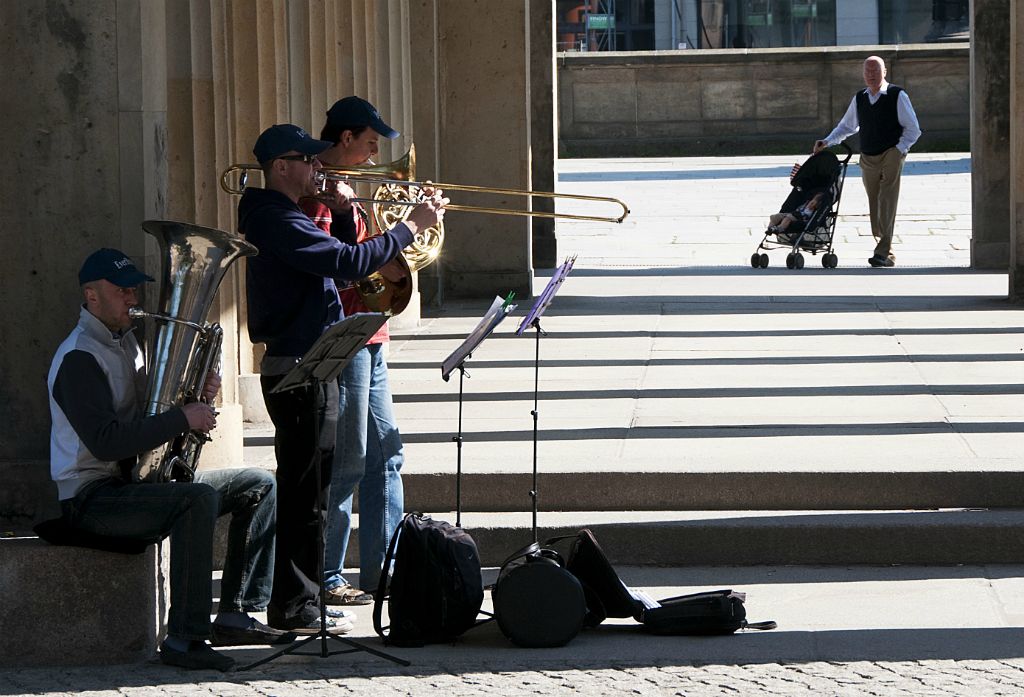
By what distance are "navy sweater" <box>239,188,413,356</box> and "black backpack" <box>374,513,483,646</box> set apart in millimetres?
816

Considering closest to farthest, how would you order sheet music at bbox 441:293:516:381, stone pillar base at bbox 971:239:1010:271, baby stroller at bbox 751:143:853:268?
1. sheet music at bbox 441:293:516:381
2. stone pillar base at bbox 971:239:1010:271
3. baby stroller at bbox 751:143:853:268

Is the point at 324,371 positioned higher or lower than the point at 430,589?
higher

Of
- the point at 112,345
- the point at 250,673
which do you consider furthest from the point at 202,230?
the point at 250,673

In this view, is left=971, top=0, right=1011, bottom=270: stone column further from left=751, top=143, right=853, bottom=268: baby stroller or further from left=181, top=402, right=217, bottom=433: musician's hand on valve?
left=181, top=402, right=217, bottom=433: musician's hand on valve

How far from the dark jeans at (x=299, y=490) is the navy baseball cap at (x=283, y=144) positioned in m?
0.81

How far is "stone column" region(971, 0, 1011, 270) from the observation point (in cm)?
1633

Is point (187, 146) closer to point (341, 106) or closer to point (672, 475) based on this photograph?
point (341, 106)

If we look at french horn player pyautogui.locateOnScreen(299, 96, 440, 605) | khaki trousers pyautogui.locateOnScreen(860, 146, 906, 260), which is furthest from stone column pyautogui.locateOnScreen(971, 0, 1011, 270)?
french horn player pyautogui.locateOnScreen(299, 96, 440, 605)

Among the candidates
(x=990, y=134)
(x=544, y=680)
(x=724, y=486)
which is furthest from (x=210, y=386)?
(x=990, y=134)

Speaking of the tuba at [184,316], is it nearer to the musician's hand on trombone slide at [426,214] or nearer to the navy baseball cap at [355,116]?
the musician's hand on trombone slide at [426,214]

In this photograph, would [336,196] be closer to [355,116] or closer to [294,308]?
[355,116]

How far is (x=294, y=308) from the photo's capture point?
20.9ft

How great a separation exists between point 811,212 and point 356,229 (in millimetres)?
10192

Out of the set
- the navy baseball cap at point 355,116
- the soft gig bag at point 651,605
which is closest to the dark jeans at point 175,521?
the soft gig bag at point 651,605
